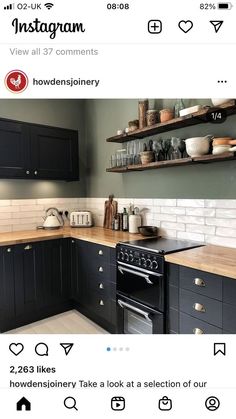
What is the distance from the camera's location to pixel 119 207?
2512 mm

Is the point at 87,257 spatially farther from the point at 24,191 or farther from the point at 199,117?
the point at 199,117

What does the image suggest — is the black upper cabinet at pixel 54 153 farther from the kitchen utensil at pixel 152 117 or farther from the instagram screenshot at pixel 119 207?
the kitchen utensil at pixel 152 117

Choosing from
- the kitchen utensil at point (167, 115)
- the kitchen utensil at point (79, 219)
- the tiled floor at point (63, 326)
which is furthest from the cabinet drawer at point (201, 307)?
the kitchen utensil at point (79, 219)

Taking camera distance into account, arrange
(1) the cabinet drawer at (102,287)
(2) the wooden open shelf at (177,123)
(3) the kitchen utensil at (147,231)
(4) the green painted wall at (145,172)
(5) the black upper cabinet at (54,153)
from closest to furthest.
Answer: (2) the wooden open shelf at (177,123) → (4) the green painted wall at (145,172) → (1) the cabinet drawer at (102,287) → (3) the kitchen utensil at (147,231) → (5) the black upper cabinet at (54,153)

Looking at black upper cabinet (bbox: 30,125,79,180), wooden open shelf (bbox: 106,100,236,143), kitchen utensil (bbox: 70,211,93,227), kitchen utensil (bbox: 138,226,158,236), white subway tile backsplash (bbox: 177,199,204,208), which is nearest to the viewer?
wooden open shelf (bbox: 106,100,236,143)

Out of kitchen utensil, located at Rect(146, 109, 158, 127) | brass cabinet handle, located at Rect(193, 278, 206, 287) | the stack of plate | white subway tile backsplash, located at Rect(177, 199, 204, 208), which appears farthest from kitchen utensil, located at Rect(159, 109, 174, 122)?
brass cabinet handle, located at Rect(193, 278, 206, 287)

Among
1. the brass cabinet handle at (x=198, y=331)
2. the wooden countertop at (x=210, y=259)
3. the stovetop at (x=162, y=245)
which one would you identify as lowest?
the brass cabinet handle at (x=198, y=331)

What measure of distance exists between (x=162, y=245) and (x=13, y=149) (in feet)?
5.08

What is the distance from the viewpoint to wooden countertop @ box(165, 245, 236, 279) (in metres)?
1.16

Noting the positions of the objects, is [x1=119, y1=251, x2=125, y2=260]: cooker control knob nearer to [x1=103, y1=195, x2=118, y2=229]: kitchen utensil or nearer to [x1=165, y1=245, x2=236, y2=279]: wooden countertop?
[x1=165, y1=245, x2=236, y2=279]: wooden countertop
